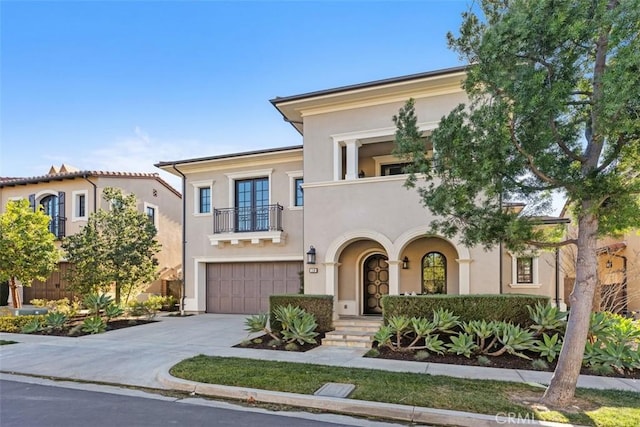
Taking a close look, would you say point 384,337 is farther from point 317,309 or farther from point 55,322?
point 55,322

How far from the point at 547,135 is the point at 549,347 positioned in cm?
493

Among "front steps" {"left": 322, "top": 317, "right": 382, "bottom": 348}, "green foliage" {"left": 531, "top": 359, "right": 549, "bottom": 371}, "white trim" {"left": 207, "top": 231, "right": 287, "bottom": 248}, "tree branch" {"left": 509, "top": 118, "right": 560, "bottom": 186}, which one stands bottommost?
"front steps" {"left": 322, "top": 317, "right": 382, "bottom": 348}

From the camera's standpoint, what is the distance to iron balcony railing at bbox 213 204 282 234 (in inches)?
618

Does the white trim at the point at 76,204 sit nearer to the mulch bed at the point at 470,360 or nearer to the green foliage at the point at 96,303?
the green foliage at the point at 96,303

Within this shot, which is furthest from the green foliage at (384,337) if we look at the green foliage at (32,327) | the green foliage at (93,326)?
the green foliage at (32,327)

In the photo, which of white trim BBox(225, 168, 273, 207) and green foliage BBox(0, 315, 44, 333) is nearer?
green foliage BBox(0, 315, 44, 333)

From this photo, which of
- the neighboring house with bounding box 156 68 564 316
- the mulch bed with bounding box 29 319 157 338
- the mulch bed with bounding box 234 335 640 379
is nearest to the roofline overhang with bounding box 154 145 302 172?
the neighboring house with bounding box 156 68 564 316

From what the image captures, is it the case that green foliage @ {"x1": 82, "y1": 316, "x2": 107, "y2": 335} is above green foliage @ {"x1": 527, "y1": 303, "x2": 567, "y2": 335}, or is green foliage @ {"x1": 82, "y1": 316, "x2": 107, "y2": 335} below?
below

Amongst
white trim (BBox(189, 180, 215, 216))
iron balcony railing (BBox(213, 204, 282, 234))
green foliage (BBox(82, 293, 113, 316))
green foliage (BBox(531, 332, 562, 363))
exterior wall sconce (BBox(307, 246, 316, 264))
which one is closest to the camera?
green foliage (BBox(531, 332, 562, 363))

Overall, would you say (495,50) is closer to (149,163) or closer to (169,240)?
(149,163)

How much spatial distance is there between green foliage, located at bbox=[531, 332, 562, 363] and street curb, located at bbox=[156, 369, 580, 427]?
3.62 metres

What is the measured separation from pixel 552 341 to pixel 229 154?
42.2ft

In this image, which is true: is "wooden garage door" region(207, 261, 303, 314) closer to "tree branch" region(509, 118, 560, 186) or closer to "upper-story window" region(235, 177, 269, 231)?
"upper-story window" region(235, 177, 269, 231)

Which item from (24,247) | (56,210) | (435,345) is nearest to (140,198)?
(56,210)
